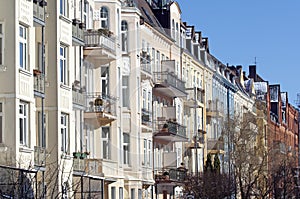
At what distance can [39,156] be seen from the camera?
38.3m

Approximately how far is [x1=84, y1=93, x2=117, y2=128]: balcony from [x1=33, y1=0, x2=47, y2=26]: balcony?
7.96 meters

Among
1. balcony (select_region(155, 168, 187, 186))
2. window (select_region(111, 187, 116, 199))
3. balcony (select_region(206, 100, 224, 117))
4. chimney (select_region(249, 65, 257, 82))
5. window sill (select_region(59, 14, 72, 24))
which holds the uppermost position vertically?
chimney (select_region(249, 65, 257, 82))

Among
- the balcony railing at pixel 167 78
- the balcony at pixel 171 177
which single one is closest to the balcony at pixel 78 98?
the balcony at pixel 171 177

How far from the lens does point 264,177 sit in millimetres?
83062

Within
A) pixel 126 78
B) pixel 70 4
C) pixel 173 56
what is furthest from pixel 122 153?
pixel 173 56

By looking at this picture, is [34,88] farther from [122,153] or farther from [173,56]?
[173,56]

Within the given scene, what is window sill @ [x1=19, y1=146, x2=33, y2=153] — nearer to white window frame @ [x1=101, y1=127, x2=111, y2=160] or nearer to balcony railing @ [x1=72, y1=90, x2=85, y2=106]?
balcony railing @ [x1=72, y1=90, x2=85, y2=106]

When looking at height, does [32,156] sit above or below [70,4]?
below

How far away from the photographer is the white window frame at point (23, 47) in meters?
37.2

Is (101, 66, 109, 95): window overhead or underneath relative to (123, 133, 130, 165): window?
overhead

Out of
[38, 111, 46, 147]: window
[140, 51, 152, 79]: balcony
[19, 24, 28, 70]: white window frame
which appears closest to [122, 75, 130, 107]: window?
[140, 51, 152, 79]: balcony

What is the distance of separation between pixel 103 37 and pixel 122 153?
789 centimetres

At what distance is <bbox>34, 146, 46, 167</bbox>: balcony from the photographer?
37.8m

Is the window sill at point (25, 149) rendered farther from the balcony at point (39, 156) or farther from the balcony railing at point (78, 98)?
the balcony railing at point (78, 98)
